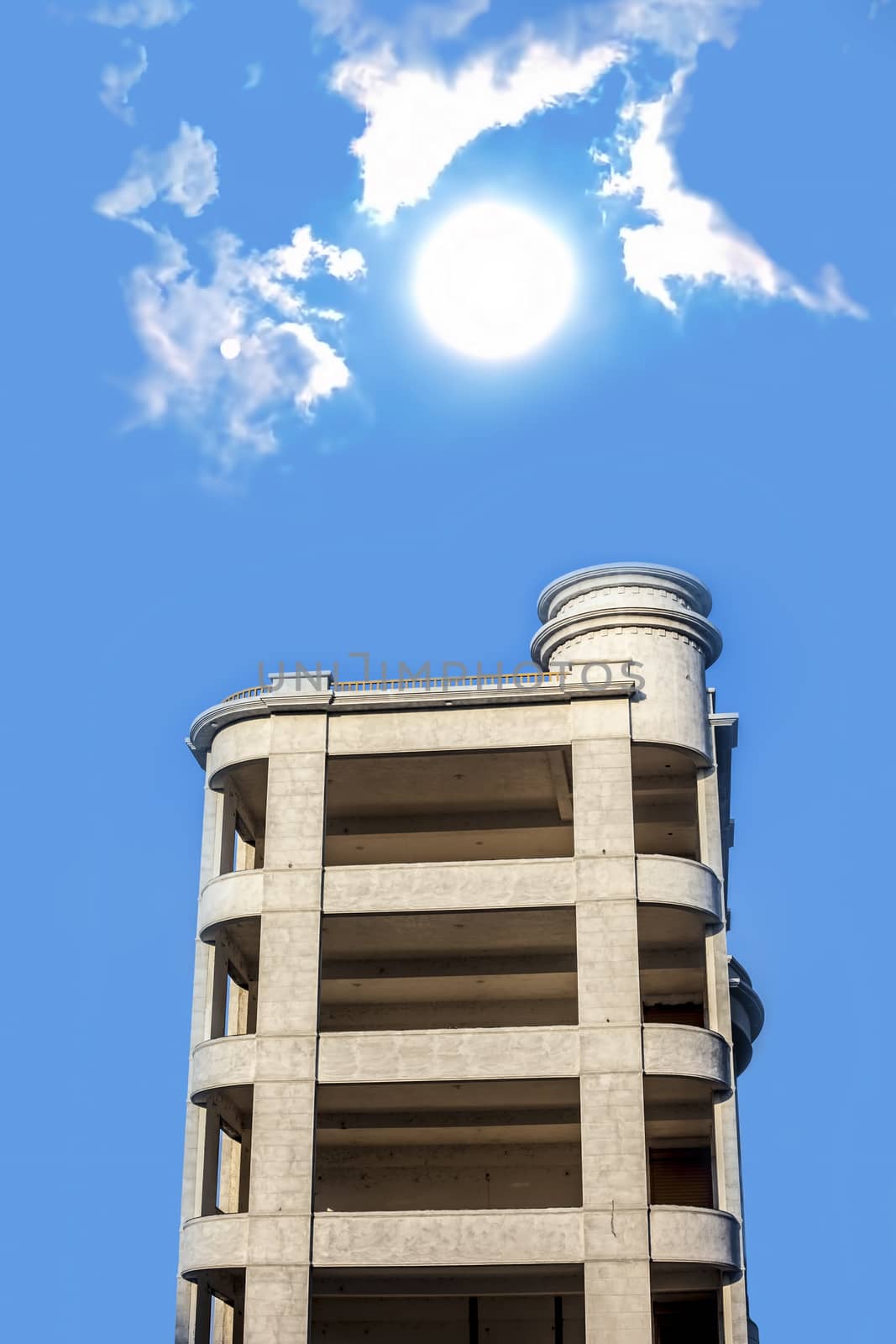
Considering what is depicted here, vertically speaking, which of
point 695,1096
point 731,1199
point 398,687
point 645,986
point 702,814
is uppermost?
point 398,687

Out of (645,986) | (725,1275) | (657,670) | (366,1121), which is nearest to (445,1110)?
(366,1121)

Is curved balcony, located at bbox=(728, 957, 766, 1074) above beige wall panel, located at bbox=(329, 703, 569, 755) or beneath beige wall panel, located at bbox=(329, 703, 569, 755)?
beneath

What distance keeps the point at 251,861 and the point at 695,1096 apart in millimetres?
19364

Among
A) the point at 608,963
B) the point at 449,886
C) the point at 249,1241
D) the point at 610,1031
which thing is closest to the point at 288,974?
the point at 449,886

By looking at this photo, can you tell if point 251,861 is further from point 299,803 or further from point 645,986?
point 645,986

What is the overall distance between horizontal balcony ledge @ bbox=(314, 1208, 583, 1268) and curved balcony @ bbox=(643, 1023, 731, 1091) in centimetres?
527

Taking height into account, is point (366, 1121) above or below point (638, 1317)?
above

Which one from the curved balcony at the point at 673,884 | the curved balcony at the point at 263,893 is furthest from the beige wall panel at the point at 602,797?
the curved balcony at the point at 263,893

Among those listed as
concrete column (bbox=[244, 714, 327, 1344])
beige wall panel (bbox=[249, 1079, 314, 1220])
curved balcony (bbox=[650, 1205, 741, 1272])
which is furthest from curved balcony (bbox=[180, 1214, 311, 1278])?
curved balcony (bbox=[650, 1205, 741, 1272])

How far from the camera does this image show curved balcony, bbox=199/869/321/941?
6075cm

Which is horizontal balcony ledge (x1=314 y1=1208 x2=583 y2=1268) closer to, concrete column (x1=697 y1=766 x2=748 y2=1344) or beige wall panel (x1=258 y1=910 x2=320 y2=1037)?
concrete column (x1=697 y1=766 x2=748 y2=1344)

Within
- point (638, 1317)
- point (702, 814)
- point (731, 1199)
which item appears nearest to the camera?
point (638, 1317)

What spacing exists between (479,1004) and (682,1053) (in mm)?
11701

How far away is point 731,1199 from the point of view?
192 ft
